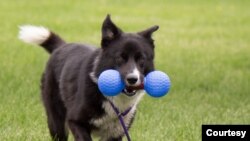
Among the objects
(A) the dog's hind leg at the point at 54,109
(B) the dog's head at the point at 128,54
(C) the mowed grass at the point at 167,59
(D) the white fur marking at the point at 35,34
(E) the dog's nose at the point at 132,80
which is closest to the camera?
(E) the dog's nose at the point at 132,80

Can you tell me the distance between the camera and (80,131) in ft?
19.4

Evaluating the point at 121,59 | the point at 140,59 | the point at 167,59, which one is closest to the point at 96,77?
the point at 121,59

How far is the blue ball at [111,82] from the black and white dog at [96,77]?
5 cm

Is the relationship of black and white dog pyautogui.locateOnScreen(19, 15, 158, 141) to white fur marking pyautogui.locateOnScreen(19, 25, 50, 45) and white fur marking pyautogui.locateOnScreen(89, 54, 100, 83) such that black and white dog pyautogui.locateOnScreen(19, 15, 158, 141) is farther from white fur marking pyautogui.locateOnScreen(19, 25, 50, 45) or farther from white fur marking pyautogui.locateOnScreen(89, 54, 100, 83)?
white fur marking pyautogui.locateOnScreen(19, 25, 50, 45)

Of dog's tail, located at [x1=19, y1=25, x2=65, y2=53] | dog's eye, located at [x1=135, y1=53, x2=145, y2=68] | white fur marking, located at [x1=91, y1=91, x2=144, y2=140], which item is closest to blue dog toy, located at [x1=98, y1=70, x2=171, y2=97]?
dog's eye, located at [x1=135, y1=53, x2=145, y2=68]

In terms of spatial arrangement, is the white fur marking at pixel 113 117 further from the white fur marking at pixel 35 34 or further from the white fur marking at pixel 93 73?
the white fur marking at pixel 35 34

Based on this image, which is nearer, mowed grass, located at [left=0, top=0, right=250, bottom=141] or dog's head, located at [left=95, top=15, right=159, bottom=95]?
dog's head, located at [left=95, top=15, right=159, bottom=95]

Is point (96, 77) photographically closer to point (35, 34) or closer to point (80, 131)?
point (80, 131)

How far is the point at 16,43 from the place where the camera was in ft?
44.7

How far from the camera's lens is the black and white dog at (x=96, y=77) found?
567 cm

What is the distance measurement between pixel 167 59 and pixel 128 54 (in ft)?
23.9

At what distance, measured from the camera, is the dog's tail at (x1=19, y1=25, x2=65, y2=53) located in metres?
7.30

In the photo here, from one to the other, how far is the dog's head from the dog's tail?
5.10 ft

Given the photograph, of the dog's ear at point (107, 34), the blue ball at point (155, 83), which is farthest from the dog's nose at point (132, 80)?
the dog's ear at point (107, 34)
